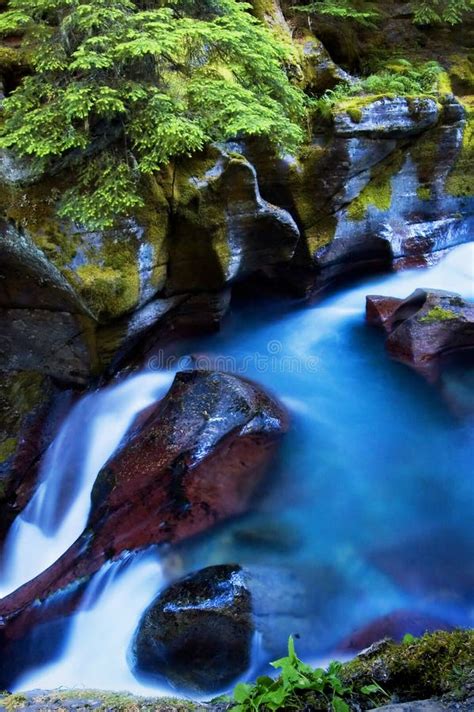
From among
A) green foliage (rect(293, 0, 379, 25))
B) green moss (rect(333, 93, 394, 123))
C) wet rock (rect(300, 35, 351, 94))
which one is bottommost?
green moss (rect(333, 93, 394, 123))

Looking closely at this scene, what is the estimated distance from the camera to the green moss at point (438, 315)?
7344mm

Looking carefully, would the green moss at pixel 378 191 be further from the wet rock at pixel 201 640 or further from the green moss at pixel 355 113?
the wet rock at pixel 201 640

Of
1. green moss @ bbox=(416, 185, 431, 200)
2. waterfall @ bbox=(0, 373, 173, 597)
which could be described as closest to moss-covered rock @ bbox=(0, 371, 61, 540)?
waterfall @ bbox=(0, 373, 173, 597)

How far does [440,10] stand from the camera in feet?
33.1

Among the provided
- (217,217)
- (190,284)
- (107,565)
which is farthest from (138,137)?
(107,565)

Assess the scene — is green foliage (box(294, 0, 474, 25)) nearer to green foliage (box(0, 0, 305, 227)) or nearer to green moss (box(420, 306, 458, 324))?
green foliage (box(0, 0, 305, 227))

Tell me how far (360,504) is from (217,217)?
4117 mm

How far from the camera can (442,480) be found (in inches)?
225

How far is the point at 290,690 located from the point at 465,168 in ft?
32.8

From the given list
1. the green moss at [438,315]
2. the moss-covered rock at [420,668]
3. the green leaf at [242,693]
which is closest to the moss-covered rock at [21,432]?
the green leaf at [242,693]

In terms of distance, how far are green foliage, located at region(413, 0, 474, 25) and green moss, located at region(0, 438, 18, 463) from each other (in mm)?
10526

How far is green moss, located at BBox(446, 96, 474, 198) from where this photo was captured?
9625 mm

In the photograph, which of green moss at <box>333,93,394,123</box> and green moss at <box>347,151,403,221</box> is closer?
green moss at <box>333,93,394,123</box>

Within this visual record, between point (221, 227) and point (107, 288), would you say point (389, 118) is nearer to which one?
point (221, 227)
